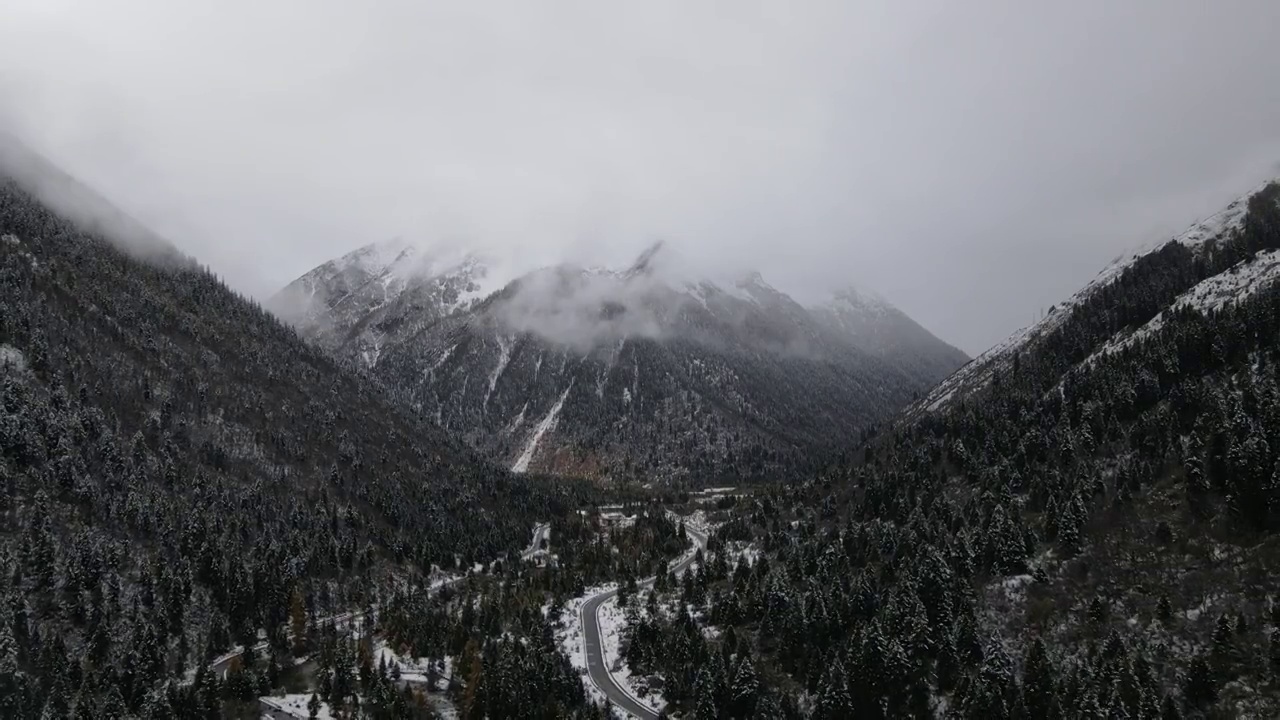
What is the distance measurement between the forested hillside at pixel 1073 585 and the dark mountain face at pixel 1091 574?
0.33 m

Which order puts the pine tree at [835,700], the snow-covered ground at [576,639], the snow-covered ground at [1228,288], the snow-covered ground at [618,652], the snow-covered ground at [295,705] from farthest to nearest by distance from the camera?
the snow-covered ground at [1228,288] < the snow-covered ground at [576,639] < the snow-covered ground at [618,652] < the snow-covered ground at [295,705] < the pine tree at [835,700]

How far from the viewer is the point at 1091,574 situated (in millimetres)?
121000

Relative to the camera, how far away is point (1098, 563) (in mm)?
122125

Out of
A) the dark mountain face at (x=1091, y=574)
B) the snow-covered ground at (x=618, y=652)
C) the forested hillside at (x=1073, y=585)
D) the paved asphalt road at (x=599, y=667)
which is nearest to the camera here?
the dark mountain face at (x=1091, y=574)

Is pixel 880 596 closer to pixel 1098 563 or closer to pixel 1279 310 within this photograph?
pixel 1098 563

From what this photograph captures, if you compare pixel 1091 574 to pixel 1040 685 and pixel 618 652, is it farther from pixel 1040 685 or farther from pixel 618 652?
pixel 618 652

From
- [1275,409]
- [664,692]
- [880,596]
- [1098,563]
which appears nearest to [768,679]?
[664,692]

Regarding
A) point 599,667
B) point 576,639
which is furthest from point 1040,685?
point 576,639

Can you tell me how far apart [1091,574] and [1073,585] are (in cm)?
369

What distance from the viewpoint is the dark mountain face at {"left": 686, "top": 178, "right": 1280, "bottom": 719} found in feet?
326

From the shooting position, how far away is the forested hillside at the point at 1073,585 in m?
99.9

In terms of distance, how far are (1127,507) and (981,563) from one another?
90.5 feet

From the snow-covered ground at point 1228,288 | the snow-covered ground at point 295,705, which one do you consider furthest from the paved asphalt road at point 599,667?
the snow-covered ground at point 1228,288

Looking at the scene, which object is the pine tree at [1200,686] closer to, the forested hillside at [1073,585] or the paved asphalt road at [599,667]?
the forested hillside at [1073,585]
